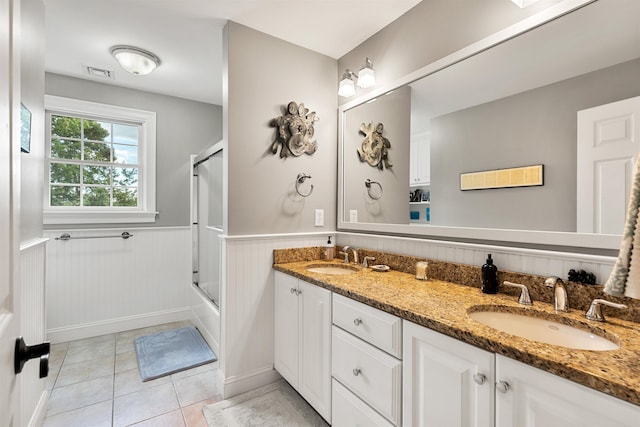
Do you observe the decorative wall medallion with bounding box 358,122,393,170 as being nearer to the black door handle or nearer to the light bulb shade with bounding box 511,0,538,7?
the light bulb shade with bounding box 511,0,538,7

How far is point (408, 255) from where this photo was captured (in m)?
1.87

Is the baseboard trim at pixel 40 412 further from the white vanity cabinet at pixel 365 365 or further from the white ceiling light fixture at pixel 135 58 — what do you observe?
the white ceiling light fixture at pixel 135 58

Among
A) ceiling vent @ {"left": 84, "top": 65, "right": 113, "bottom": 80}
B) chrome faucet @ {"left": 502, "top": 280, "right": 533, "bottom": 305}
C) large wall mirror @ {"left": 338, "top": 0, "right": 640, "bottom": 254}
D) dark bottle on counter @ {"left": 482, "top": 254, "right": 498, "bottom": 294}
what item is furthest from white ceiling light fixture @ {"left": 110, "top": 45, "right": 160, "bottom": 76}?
chrome faucet @ {"left": 502, "top": 280, "right": 533, "bottom": 305}

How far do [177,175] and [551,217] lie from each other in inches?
131

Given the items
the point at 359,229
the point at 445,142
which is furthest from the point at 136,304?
the point at 445,142

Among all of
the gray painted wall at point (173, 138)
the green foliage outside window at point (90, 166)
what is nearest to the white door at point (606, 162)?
the gray painted wall at point (173, 138)

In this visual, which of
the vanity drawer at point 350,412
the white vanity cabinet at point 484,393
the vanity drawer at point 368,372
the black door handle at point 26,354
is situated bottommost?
the vanity drawer at point 350,412

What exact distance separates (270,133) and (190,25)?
91 centimetres

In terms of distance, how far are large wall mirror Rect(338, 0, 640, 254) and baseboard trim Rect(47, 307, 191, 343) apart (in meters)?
2.62

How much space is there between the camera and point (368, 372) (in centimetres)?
132

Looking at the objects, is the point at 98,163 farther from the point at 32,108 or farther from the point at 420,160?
the point at 420,160

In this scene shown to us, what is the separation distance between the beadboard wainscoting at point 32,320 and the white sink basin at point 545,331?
2030 millimetres

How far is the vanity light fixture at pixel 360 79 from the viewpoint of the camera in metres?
2.02

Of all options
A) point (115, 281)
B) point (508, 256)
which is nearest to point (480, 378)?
point (508, 256)
